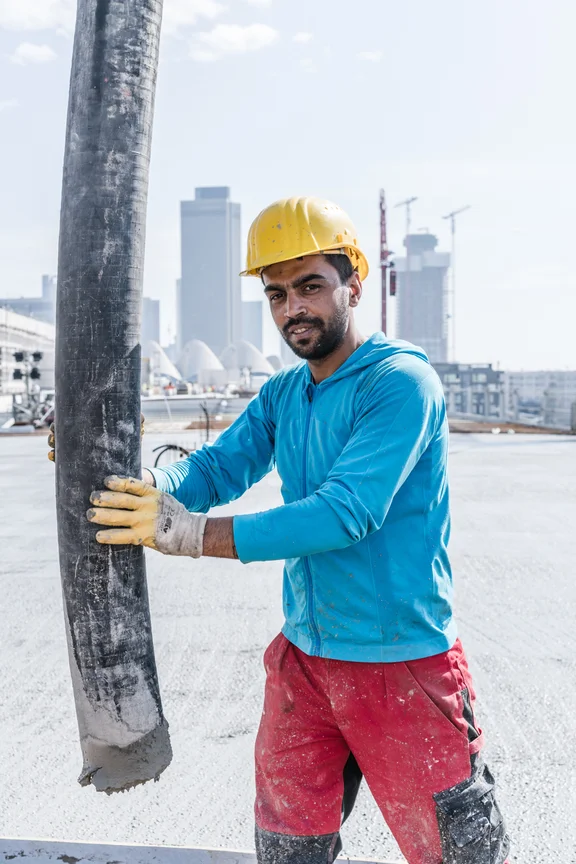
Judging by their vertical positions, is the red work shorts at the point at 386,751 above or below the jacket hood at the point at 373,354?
below

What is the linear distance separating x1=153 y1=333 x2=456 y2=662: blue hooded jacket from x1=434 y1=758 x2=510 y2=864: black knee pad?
33 centimetres

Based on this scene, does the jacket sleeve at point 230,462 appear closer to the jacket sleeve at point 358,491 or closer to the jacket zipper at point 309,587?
the jacket zipper at point 309,587

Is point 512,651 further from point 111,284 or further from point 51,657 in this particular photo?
point 111,284

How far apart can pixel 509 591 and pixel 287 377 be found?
135 inches

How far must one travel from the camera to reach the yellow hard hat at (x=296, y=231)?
6.65ft

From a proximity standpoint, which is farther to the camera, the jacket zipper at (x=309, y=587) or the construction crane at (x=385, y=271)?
the construction crane at (x=385, y=271)

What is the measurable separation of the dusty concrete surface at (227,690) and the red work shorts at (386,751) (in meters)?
0.64

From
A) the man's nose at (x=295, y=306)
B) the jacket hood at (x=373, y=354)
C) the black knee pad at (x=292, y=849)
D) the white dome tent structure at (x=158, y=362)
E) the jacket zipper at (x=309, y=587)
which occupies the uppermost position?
the white dome tent structure at (x=158, y=362)

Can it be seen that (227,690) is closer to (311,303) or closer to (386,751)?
(386,751)

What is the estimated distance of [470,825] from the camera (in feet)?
6.14

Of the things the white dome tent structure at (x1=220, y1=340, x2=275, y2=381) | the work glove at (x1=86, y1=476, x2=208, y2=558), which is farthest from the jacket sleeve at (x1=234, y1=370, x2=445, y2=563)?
the white dome tent structure at (x1=220, y1=340, x2=275, y2=381)

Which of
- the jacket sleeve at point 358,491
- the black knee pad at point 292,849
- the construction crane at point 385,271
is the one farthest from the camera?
the construction crane at point 385,271

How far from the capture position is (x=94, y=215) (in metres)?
1.87

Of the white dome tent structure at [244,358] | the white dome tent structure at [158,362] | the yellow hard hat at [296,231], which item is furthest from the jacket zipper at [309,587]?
the white dome tent structure at [244,358]
